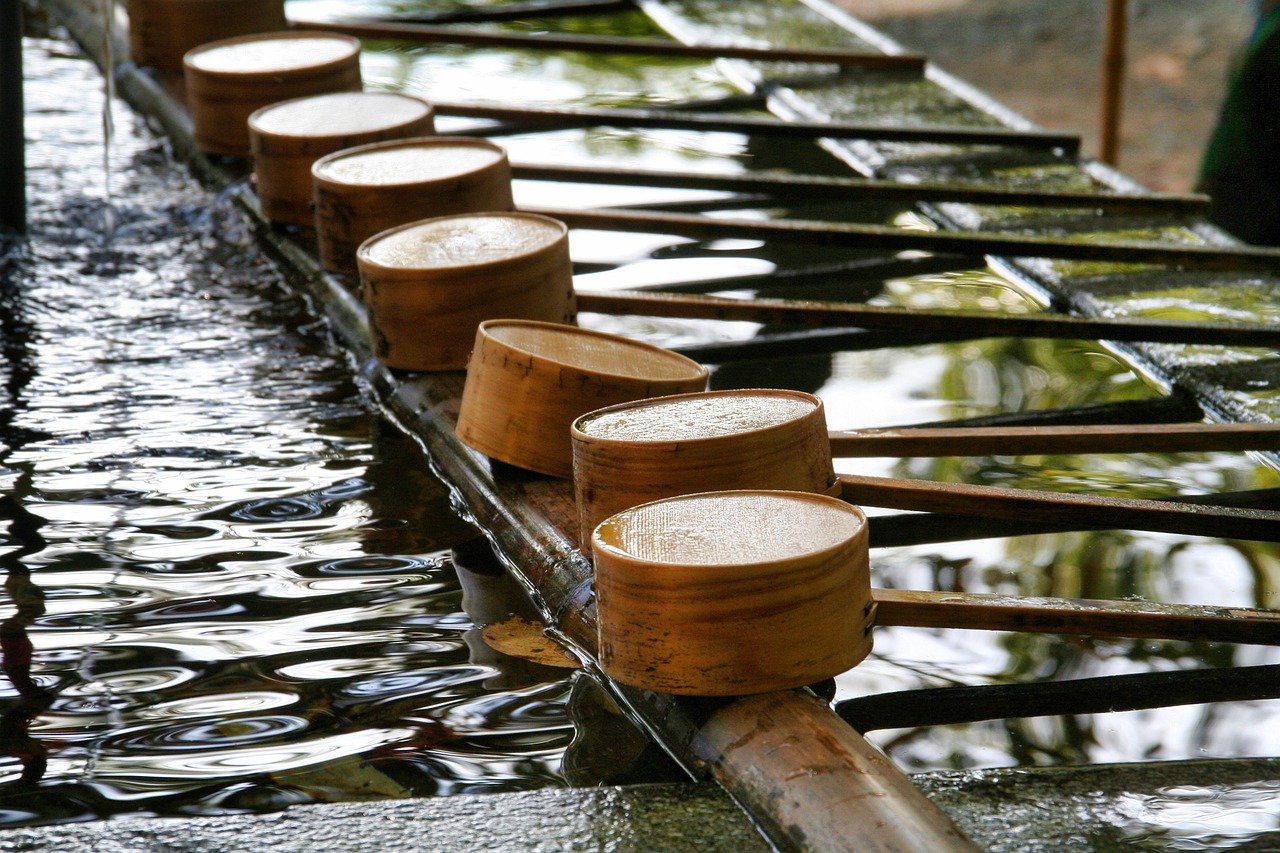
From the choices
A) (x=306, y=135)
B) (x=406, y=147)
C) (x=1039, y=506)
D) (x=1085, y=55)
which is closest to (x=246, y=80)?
(x=306, y=135)

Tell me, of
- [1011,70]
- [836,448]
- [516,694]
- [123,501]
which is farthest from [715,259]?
[1011,70]

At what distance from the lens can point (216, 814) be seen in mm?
1700

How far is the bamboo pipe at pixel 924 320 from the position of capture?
9.73 feet

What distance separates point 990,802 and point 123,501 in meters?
1.57

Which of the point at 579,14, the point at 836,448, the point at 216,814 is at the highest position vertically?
the point at 579,14

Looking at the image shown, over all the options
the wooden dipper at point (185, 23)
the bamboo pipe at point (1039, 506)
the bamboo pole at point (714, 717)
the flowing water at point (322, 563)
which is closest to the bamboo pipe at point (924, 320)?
the flowing water at point (322, 563)

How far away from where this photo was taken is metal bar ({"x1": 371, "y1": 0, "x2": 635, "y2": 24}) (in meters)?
6.45

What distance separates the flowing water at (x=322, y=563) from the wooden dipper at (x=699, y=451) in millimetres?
268

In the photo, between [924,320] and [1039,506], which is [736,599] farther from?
[924,320]

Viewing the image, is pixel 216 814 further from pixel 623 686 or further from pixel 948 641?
pixel 948 641

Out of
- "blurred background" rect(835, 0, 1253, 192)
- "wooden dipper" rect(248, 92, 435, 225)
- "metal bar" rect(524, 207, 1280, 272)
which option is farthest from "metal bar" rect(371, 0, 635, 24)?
"blurred background" rect(835, 0, 1253, 192)

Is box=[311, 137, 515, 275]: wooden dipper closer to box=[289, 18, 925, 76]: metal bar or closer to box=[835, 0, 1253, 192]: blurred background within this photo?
box=[289, 18, 925, 76]: metal bar

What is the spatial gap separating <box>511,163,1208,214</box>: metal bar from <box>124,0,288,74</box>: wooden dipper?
5.61ft

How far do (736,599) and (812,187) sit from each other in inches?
89.9
